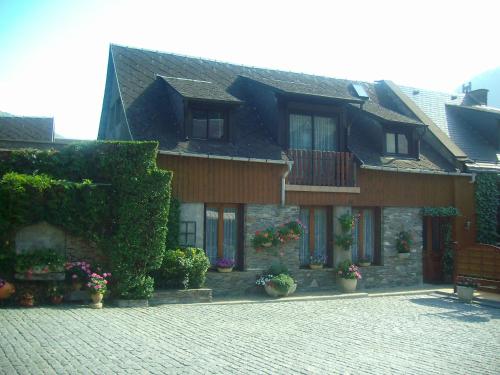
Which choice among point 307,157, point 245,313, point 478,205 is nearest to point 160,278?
point 245,313

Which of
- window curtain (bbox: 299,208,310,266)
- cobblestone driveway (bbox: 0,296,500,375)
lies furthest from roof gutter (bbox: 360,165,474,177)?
cobblestone driveway (bbox: 0,296,500,375)

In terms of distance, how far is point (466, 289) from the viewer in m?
13.8

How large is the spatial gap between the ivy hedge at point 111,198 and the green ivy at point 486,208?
12.0 m

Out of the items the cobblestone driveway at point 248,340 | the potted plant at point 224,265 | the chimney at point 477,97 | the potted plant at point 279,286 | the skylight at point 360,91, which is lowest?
the cobblestone driveway at point 248,340

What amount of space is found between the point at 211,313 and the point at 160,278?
204 cm

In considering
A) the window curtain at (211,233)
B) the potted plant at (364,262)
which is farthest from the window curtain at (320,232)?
the window curtain at (211,233)

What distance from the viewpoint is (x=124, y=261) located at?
454 inches

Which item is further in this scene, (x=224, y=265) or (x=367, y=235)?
(x=367, y=235)

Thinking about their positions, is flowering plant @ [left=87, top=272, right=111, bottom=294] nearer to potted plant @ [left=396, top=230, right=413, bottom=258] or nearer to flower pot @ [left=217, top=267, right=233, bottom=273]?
flower pot @ [left=217, top=267, right=233, bottom=273]

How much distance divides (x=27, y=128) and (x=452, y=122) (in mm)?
20246

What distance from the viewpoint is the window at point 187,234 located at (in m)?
13.3

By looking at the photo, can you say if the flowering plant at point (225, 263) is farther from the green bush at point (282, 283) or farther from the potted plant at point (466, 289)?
the potted plant at point (466, 289)

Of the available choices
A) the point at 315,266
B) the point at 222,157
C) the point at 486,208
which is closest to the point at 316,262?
the point at 315,266

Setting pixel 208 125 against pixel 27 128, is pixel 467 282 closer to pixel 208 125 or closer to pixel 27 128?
pixel 208 125
